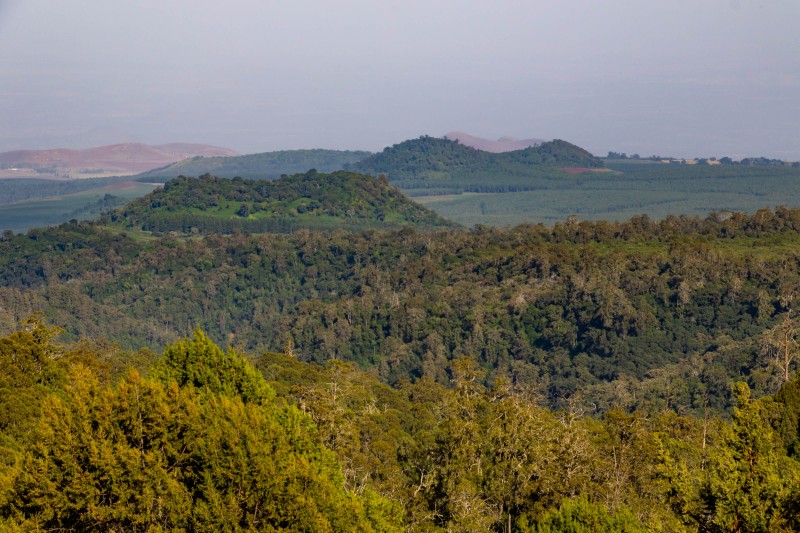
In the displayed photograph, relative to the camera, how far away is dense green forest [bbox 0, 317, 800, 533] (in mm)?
22797

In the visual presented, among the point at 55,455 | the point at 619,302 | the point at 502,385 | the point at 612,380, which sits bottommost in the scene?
the point at 612,380

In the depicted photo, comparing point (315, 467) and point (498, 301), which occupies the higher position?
point (315, 467)

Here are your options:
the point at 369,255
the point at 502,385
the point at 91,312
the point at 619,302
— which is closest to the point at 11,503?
the point at 502,385

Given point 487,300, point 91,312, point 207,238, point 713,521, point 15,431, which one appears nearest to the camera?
point 713,521

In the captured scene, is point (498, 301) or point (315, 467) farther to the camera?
point (498, 301)

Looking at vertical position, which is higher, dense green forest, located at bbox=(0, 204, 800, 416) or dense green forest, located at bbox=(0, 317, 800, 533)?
dense green forest, located at bbox=(0, 317, 800, 533)

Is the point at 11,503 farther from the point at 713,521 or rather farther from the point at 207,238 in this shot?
the point at 207,238

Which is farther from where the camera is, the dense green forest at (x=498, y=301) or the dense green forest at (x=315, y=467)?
the dense green forest at (x=498, y=301)

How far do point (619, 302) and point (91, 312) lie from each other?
240 ft

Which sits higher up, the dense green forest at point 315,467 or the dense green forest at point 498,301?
the dense green forest at point 315,467

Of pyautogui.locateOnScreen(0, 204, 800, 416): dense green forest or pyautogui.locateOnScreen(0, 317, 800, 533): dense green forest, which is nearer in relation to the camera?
pyautogui.locateOnScreen(0, 317, 800, 533): dense green forest

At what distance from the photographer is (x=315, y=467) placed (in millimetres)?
24781

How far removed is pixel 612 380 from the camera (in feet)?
302

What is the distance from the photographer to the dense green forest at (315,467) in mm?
22797
